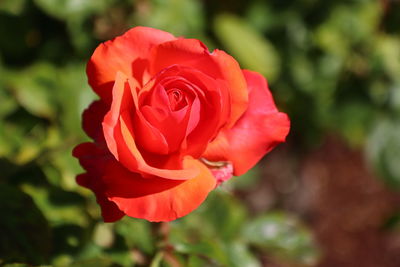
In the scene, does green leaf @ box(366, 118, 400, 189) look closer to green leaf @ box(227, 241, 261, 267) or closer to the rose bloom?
green leaf @ box(227, 241, 261, 267)

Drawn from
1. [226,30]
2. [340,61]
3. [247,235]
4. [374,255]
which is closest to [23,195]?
[247,235]

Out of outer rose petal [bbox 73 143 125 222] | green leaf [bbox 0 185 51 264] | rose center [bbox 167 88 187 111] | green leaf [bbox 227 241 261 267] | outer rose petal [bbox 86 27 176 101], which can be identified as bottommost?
green leaf [bbox 227 241 261 267]

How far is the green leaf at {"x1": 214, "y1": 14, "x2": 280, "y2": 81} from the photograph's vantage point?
5.23 ft

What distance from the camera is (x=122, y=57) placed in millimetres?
651

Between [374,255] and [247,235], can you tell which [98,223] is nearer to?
[247,235]

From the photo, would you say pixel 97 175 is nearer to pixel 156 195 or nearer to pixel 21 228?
pixel 156 195

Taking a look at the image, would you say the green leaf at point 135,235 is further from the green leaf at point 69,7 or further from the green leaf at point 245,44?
the green leaf at point 245,44

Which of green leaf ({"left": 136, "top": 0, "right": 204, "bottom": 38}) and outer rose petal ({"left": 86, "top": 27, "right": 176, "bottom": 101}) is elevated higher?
outer rose petal ({"left": 86, "top": 27, "right": 176, "bottom": 101})

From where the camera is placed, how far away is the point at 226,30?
1.59 meters

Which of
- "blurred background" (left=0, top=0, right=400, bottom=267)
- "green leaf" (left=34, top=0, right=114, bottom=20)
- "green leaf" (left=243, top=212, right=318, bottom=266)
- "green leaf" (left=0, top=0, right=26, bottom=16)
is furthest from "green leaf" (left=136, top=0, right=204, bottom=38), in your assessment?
"green leaf" (left=243, top=212, right=318, bottom=266)

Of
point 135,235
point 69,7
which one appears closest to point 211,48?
point 69,7

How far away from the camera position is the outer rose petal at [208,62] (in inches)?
24.7

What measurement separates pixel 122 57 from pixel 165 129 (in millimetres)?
98

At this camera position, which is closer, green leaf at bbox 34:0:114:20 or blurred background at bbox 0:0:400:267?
blurred background at bbox 0:0:400:267
